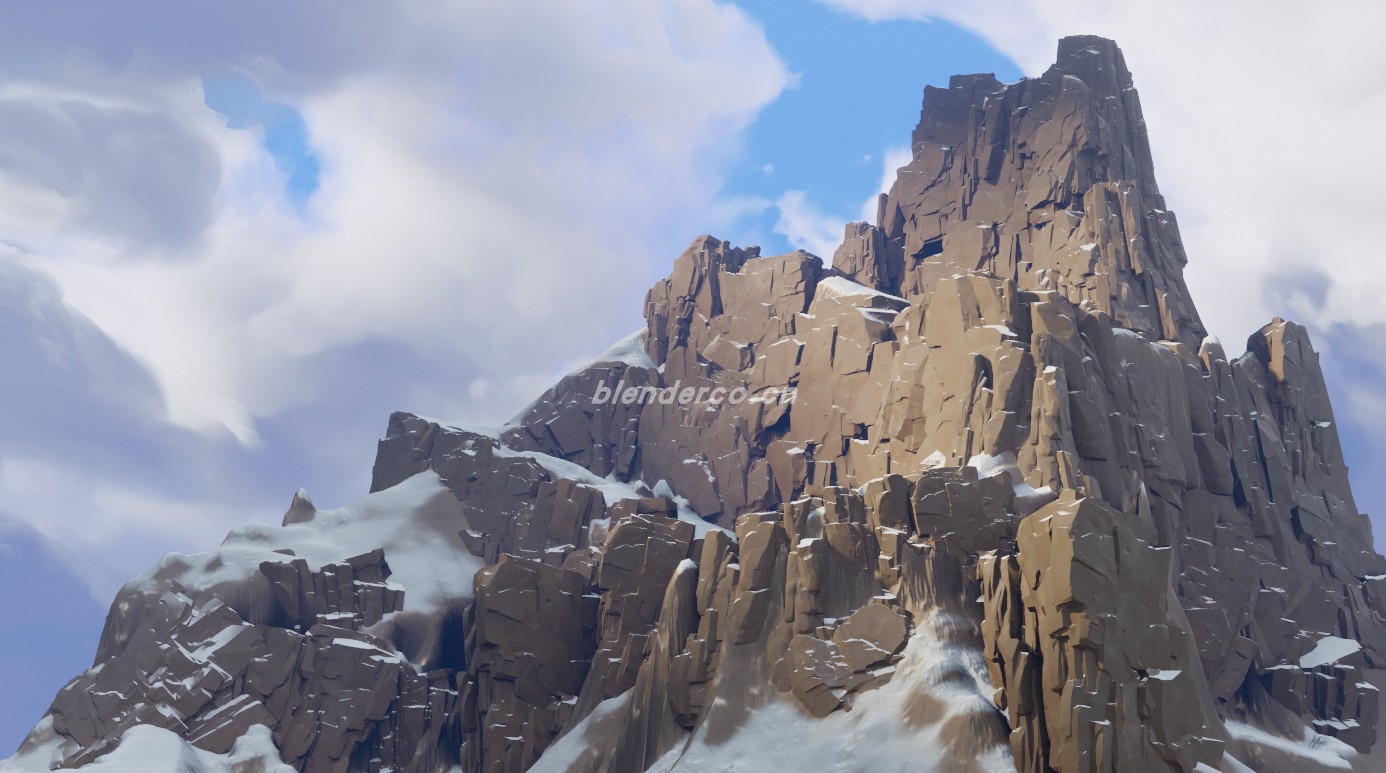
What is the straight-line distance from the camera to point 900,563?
125 meters

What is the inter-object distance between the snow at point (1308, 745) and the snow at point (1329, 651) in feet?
25.9

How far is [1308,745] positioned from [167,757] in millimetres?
103534

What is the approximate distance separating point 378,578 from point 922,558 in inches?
3063

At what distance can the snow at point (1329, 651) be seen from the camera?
147125 millimetres

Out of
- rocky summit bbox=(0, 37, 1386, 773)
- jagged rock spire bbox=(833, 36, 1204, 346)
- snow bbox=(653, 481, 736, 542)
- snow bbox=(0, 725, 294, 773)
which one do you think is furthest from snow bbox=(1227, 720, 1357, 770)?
snow bbox=(0, 725, 294, 773)

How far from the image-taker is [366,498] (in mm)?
195750

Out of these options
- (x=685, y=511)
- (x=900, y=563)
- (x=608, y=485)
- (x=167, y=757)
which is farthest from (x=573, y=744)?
(x=608, y=485)

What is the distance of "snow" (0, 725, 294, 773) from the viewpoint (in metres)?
136

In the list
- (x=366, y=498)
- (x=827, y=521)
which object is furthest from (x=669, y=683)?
(x=366, y=498)

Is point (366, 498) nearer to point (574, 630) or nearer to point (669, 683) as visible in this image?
point (574, 630)

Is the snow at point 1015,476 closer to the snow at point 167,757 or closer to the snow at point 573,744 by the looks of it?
the snow at point 573,744

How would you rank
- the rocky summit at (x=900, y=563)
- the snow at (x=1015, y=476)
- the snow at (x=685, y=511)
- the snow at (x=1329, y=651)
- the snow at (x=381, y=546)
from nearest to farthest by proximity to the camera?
the rocky summit at (x=900, y=563)
the snow at (x=1015, y=476)
the snow at (x=1329, y=651)
the snow at (x=381, y=546)
the snow at (x=685, y=511)

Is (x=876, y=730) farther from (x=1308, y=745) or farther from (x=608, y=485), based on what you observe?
(x=608, y=485)

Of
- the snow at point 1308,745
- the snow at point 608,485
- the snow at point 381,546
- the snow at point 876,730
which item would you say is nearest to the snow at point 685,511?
the snow at point 608,485
